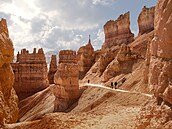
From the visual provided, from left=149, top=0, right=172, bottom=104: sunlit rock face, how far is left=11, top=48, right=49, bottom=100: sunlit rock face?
1769 inches

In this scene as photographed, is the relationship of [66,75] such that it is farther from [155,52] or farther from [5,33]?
[155,52]

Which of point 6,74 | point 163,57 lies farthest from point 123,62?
point 163,57

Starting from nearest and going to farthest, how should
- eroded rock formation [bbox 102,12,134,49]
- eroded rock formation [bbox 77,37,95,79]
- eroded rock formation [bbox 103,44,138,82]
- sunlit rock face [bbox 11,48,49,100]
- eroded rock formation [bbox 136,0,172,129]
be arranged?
eroded rock formation [bbox 136,0,172,129] → eroded rock formation [bbox 103,44,138,82] → sunlit rock face [bbox 11,48,49,100] → eroded rock formation [bbox 77,37,95,79] → eroded rock formation [bbox 102,12,134,49]

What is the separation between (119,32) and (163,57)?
52944 mm

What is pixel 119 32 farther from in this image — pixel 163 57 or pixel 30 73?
pixel 163 57

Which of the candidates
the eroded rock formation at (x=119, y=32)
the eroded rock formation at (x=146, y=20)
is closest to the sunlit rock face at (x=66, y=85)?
the eroded rock formation at (x=119, y=32)

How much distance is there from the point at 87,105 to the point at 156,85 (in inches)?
815

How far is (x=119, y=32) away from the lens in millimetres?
59438

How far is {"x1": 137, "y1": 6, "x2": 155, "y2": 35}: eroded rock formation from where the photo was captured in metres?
51.0

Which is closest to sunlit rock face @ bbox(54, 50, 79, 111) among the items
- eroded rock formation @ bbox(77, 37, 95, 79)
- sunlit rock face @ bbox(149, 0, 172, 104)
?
eroded rock formation @ bbox(77, 37, 95, 79)

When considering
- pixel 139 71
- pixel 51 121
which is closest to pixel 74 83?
pixel 139 71

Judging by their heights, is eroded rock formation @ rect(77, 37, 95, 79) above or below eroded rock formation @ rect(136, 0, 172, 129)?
above

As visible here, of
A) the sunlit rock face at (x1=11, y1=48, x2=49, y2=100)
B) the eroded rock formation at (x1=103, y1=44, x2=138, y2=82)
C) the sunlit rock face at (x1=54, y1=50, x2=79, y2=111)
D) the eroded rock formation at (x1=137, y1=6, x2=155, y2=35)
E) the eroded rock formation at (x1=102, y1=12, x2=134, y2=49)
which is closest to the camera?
the sunlit rock face at (x1=54, y1=50, x2=79, y2=111)

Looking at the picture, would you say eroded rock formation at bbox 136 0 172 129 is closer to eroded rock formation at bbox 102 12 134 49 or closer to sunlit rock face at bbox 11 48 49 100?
sunlit rock face at bbox 11 48 49 100
